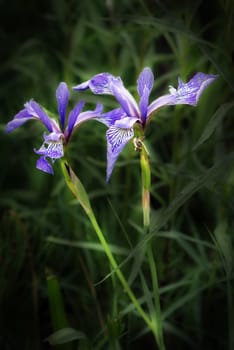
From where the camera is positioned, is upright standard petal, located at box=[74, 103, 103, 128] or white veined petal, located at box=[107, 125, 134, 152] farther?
upright standard petal, located at box=[74, 103, 103, 128]

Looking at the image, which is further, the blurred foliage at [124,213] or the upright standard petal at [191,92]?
the blurred foliage at [124,213]

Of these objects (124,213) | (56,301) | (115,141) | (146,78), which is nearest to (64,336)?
(56,301)

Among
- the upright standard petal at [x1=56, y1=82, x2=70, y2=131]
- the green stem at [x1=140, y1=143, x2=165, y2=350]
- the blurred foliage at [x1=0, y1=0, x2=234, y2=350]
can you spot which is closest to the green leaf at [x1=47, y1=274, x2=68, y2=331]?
the blurred foliage at [x1=0, y1=0, x2=234, y2=350]

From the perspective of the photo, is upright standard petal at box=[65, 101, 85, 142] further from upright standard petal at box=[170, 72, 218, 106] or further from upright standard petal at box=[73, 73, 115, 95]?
upright standard petal at box=[170, 72, 218, 106]

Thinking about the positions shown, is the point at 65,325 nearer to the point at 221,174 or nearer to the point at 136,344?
the point at 136,344

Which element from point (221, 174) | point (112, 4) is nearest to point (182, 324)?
point (221, 174)

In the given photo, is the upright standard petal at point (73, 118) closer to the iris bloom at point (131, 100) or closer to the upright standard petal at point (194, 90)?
the iris bloom at point (131, 100)

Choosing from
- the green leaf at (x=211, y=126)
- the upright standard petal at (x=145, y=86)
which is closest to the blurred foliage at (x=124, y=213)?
the green leaf at (x=211, y=126)

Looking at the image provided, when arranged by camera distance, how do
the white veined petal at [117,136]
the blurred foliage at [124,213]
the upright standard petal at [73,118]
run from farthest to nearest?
1. the blurred foliage at [124,213]
2. the upright standard petal at [73,118]
3. the white veined petal at [117,136]
